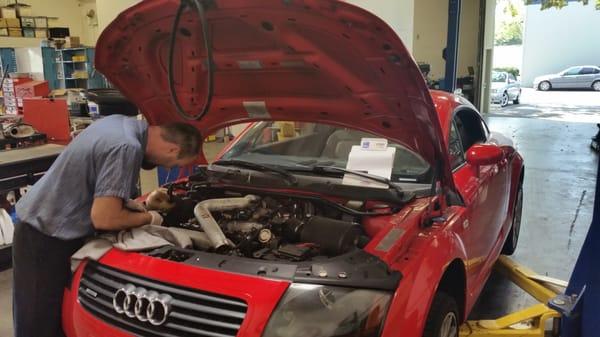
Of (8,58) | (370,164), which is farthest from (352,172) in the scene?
(8,58)

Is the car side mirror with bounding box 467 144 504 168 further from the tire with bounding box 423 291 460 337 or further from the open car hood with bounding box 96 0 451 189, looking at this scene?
the tire with bounding box 423 291 460 337

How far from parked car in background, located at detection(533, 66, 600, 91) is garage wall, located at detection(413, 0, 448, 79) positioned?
1185 centimetres

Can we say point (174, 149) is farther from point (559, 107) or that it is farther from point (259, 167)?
point (559, 107)

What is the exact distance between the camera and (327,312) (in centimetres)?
157

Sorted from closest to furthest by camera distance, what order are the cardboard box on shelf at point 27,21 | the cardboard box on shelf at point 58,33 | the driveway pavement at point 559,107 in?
the cardboard box on shelf at point 58,33
the cardboard box on shelf at point 27,21
the driveway pavement at point 559,107

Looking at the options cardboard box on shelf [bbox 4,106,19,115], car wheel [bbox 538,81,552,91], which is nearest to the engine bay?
cardboard box on shelf [bbox 4,106,19,115]

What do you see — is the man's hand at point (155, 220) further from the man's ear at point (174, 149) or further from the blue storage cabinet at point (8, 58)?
the blue storage cabinet at point (8, 58)

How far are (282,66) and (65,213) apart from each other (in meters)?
1.09

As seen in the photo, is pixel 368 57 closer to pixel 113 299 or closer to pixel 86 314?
pixel 113 299

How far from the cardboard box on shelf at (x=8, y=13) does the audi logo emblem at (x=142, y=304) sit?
1470 cm

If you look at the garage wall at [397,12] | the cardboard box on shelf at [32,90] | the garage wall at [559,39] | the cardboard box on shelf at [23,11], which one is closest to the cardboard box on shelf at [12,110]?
the cardboard box on shelf at [32,90]

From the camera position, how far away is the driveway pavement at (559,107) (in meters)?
14.7

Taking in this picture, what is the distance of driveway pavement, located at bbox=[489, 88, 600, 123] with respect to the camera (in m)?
14.7

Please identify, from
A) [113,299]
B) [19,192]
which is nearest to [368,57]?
[113,299]
